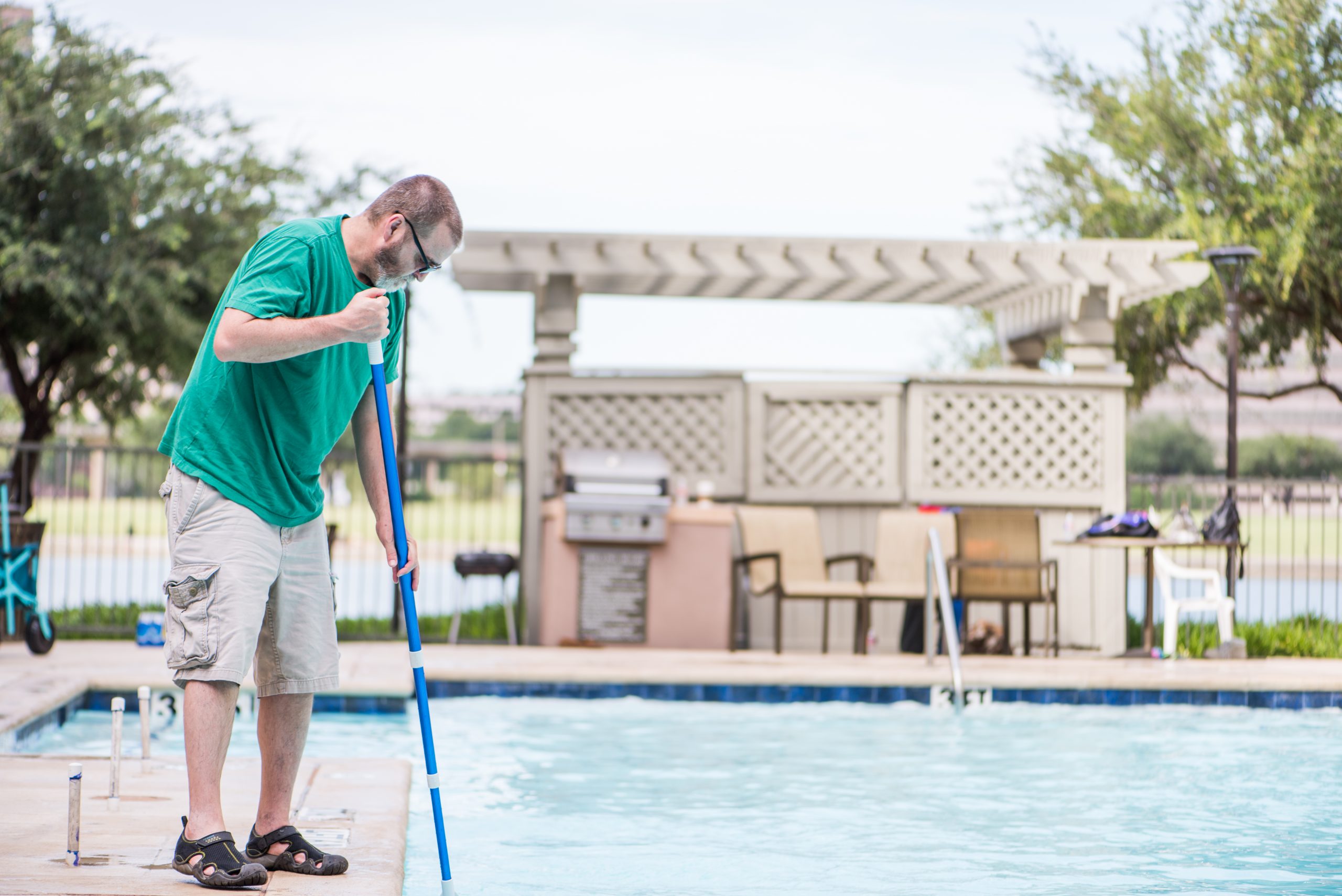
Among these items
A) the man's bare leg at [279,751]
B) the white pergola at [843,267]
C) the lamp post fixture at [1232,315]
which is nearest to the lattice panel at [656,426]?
the white pergola at [843,267]

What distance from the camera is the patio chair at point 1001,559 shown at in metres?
7.64

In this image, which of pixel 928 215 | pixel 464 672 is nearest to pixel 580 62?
pixel 928 215

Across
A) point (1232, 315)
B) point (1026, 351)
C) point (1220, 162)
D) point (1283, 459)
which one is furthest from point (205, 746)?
point (1283, 459)

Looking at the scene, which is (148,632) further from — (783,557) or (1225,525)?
Answer: (1225,525)

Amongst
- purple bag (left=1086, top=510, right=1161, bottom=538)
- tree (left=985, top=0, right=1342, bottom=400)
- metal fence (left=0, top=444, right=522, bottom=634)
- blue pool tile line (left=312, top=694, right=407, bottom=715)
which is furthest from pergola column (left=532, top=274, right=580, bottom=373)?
tree (left=985, top=0, right=1342, bottom=400)

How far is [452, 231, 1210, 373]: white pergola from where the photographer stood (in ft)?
28.0

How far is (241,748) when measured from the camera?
5.57m

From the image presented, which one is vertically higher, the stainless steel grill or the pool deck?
the stainless steel grill

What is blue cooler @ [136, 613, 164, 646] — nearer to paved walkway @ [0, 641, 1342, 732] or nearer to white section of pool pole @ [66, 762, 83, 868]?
paved walkway @ [0, 641, 1342, 732]

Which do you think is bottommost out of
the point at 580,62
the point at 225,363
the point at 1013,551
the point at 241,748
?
the point at 241,748

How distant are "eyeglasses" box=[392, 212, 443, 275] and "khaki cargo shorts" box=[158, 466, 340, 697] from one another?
56 centimetres

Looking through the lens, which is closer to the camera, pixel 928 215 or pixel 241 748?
pixel 241 748

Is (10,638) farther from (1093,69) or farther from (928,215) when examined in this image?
(928,215)

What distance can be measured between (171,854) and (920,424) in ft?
22.3
